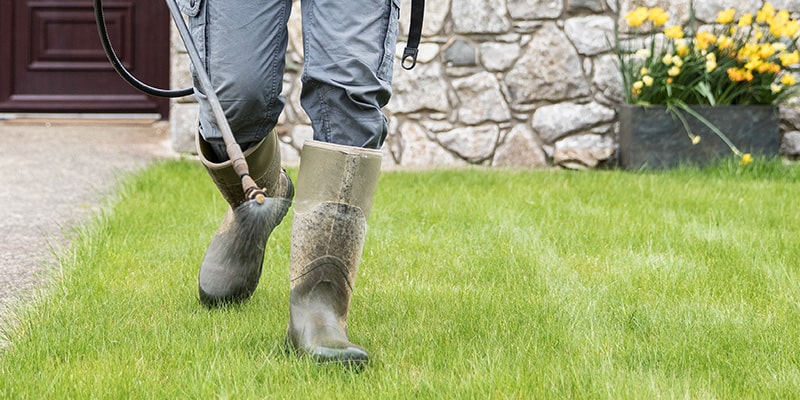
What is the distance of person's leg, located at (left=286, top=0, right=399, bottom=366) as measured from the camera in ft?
6.08

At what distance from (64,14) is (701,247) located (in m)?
4.75

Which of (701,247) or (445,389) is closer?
(445,389)

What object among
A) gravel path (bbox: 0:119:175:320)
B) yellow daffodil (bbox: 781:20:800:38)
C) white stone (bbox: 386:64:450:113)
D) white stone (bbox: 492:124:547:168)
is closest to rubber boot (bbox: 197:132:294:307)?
gravel path (bbox: 0:119:175:320)

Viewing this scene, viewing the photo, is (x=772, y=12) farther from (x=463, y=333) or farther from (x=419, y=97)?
(x=463, y=333)

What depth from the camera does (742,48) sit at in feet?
16.0

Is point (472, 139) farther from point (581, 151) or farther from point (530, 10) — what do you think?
point (530, 10)

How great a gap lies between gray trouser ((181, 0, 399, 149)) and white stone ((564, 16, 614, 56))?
3281 millimetres

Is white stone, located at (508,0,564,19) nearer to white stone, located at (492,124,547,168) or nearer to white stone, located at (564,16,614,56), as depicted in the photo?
white stone, located at (564,16,614,56)

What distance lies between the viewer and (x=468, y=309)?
7.31 ft

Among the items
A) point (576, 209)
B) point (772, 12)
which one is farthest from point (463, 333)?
point (772, 12)

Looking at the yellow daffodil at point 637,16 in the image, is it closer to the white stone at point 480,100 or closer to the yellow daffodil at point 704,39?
the yellow daffodil at point 704,39

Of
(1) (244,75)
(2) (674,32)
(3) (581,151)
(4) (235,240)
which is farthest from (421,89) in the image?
(1) (244,75)

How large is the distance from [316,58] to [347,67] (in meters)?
0.07

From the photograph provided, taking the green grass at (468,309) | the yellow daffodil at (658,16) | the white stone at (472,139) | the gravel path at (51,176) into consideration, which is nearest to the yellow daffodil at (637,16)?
the yellow daffodil at (658,16)
